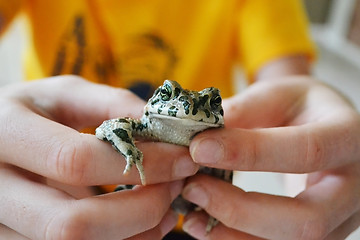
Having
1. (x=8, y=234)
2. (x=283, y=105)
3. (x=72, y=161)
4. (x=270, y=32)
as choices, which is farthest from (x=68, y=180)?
(x=270, y=32)

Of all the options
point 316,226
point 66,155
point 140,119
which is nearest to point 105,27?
point 140,119

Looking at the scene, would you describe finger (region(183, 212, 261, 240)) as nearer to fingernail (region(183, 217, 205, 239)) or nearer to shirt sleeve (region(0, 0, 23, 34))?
fingernail (region(183, 217, 205, 239))

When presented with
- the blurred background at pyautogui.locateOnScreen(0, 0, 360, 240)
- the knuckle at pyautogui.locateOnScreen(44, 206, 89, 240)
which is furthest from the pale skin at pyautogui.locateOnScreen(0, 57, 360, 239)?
the blurred background at pyautogui.locateOnScreen(0, 0, 360, 240)

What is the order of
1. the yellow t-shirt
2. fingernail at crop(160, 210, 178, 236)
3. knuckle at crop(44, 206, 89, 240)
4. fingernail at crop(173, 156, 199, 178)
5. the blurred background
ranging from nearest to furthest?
knuckle at crop(44, 206, 89, 240) → fingernail at crop(173, 156, 199, 178) → fingernail at crop(160, 210, 178, 236) → the yellow t-shirt → the blurred background

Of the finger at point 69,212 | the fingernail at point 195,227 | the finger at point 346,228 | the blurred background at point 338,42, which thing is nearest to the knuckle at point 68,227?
the finger at point 69,212

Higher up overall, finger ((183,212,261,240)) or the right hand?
the right hand

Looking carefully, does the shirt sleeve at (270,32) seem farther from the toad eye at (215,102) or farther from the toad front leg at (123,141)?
the toad front leg at (123,141)

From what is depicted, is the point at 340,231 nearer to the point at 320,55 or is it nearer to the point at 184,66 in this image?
the point at 184,66
